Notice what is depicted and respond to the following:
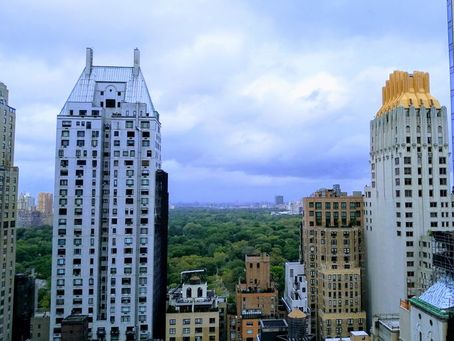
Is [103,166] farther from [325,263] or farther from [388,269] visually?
[388,269]

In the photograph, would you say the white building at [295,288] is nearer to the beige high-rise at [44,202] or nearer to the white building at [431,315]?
the white building at [431,315]

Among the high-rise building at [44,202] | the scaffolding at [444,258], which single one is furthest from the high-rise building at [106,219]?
the high-rise building at [44,202]

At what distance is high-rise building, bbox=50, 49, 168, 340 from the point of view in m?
46.3

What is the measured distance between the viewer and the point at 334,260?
180 ft

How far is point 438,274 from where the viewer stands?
3653 centimetres

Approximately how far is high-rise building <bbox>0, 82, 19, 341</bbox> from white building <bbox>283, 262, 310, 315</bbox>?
3359 centimetres

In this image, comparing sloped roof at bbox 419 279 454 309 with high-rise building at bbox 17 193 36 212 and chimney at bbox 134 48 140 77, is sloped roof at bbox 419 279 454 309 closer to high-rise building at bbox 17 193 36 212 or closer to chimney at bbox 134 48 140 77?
chimney at bbox 134 48 140 77

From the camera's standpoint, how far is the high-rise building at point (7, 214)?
4734 centimetres

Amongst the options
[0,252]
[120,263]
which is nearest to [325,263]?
[120,263]

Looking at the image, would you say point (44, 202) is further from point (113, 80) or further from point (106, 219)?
point (106, 219)

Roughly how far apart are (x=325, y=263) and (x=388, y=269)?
7919mm

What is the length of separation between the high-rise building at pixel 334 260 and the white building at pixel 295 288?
5.16 feet

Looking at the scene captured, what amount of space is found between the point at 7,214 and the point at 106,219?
11.9 meters

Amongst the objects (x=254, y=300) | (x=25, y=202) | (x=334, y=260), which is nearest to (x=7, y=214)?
(x=254, y=300)
